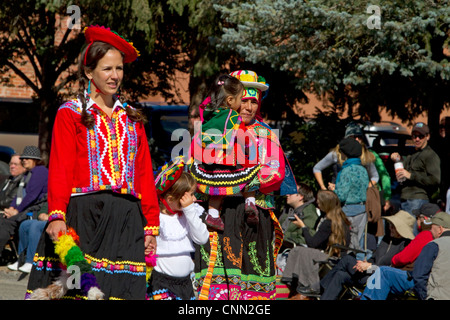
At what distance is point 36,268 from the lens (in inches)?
173

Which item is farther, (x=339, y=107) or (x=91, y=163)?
(x=339, y=107)

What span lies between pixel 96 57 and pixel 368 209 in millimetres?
5520

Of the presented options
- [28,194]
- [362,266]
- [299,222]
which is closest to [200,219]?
[362,266]

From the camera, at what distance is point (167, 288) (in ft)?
17.8

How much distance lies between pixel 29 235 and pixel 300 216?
368cm

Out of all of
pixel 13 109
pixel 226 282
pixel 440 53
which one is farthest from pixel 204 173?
pixel 13 109

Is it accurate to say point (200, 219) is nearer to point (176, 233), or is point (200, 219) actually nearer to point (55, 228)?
point (176, 233)

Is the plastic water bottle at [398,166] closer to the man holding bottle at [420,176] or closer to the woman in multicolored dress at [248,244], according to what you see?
the man holding bottle at [420,176]

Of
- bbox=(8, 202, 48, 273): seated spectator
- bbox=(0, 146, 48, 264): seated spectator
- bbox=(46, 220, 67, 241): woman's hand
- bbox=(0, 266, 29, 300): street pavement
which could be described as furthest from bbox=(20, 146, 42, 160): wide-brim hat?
bbox=(46, 220, 67, 241): woman's hand

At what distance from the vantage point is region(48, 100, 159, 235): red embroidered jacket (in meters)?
4.35

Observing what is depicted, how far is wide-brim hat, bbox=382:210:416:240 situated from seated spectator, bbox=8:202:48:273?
4679 millimetres

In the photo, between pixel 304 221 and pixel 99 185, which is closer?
pixel 99 185

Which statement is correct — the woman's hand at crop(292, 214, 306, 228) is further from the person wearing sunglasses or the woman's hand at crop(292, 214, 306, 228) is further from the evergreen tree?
the evergreen tree
